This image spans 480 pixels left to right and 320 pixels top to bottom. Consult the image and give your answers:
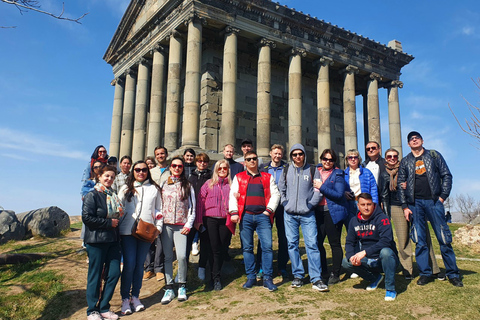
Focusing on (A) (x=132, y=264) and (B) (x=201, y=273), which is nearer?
(A) (x=132, y=264)

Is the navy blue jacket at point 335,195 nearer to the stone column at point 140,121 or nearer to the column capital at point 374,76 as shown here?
the stone column at point 140,121

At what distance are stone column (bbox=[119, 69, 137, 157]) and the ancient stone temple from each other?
0.06 metres

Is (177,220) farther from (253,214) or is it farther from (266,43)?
(266,43)

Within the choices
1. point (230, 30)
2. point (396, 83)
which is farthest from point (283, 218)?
point (396, 83)

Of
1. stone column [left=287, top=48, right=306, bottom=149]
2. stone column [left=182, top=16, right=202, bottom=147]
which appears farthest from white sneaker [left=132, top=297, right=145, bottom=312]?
stone column [left=287, top=48, right=306, bottom=149]

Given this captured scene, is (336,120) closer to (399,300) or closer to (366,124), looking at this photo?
(366,124)

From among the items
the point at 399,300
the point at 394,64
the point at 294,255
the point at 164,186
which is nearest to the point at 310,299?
the point at 294,255

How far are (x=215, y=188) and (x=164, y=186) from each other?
0.86 meters

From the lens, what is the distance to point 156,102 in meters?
18.0

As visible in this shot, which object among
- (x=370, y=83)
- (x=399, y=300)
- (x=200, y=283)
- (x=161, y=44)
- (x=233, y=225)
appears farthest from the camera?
(x=370, y=83)

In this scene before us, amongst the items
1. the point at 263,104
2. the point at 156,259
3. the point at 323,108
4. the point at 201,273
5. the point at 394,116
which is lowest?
the point at 201,273

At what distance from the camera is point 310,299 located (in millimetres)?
5234

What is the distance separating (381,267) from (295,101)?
13755mm

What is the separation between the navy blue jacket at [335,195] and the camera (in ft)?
19.4
